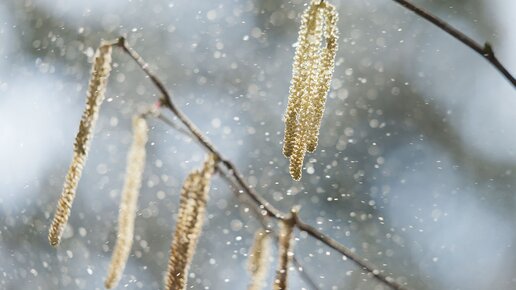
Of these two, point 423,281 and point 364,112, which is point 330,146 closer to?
point 364,112

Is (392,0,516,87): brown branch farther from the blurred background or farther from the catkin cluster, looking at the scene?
the blurred background

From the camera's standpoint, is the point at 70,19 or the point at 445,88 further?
the point at 70,19

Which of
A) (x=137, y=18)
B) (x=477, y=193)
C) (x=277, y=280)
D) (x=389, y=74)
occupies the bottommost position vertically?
(x=137, y=18)

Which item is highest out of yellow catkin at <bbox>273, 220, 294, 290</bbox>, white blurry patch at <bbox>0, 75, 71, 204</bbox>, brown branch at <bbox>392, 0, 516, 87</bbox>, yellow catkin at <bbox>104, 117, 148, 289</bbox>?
brown branch at <bbox>392, 0, 516, 87</bbox>

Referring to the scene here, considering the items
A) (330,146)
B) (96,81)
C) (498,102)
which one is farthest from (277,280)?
(498,102)

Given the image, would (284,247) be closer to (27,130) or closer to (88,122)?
(88,122)

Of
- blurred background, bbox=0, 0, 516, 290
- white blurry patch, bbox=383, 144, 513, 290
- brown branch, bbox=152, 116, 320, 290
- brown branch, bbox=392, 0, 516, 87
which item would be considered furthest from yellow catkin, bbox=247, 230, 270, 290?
white blurry patch, bbox=383, 144, 513, 290
